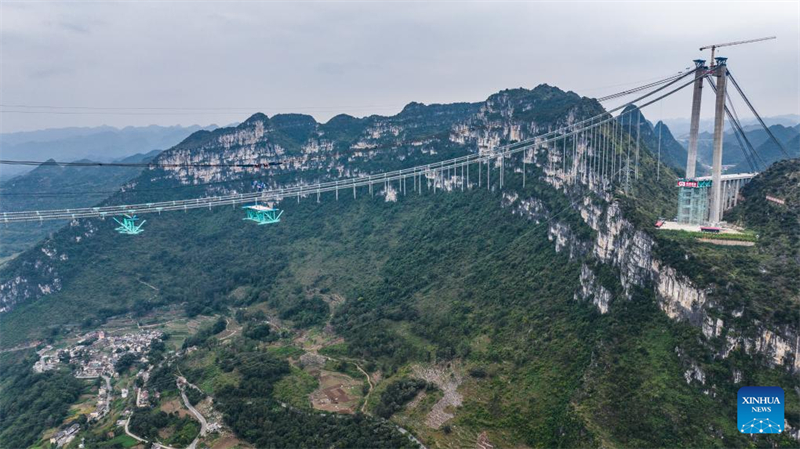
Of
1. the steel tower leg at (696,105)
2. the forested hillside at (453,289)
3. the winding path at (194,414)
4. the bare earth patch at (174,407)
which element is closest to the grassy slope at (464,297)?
the forested hillside at (453,289)

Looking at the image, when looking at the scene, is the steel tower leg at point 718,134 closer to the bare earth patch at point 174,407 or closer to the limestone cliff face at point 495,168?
the limestone cliff face at point 495,168

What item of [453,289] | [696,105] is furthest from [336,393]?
[696,105]

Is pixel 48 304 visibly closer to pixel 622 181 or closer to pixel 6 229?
pixel 6 229

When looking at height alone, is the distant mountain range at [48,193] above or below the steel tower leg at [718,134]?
below

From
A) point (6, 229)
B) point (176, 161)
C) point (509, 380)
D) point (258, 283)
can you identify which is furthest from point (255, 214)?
point (6, 229)

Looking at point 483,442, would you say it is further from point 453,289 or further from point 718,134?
point 718,134

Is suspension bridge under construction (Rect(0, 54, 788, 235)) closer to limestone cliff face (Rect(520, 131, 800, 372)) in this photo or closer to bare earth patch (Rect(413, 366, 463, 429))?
limestone cliff face (Rect(520, 131, 800, 372))
